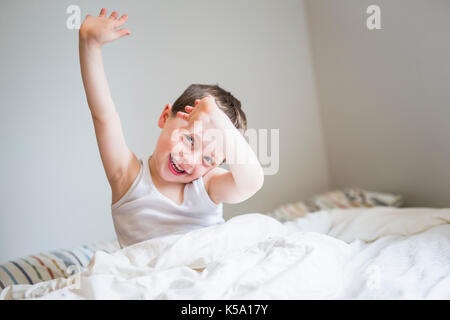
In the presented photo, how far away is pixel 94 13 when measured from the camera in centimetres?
143

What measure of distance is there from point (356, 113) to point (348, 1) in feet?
1.67

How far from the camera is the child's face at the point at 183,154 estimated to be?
0.90 metres

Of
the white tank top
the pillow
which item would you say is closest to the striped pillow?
the white tank top

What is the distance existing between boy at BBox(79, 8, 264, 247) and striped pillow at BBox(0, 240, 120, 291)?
275 mm

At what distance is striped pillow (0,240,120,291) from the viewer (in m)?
1.07

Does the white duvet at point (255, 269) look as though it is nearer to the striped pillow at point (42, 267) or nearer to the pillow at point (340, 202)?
the striped pillow at point (42, 267)

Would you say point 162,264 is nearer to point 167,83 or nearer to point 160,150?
point 160,150

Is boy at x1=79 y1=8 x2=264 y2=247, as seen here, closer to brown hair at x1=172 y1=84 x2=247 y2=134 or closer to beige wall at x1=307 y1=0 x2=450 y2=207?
brown hair at x1=172 y1=84 x2=247 y2=134


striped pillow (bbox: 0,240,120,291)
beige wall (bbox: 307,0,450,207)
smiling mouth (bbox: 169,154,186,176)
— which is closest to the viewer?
smiling mouth (bbox: 169,154,186,176)

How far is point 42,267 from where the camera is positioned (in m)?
1.13

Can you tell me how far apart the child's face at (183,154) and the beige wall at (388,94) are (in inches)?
42.4

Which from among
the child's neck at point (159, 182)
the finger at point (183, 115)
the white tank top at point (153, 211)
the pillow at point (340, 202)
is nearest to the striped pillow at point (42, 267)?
the white tank top at point (153, 211)

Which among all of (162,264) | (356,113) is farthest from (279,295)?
(356,113)

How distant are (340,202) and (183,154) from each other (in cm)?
107
